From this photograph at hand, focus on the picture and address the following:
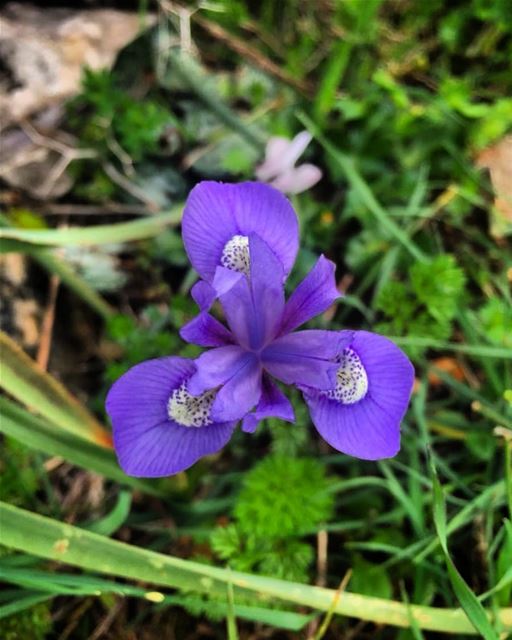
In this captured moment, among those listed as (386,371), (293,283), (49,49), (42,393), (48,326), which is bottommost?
(48,326)

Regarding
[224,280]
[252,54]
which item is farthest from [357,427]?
[252,54]

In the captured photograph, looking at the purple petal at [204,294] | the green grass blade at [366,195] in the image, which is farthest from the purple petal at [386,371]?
the green grass blade at [366,195]

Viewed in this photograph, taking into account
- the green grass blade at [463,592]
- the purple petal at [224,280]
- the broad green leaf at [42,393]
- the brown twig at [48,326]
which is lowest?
the brown twig at [48,326]

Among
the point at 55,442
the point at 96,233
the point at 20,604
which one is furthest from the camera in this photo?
the point at 96,233

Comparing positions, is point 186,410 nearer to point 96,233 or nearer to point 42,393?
point 42,393

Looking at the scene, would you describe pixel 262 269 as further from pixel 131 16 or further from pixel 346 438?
pixel 131 16

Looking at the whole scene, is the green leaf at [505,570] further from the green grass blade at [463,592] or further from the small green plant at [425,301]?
the small green plant at [425,301]

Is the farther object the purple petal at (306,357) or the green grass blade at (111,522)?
the green grass blade at (111,522)

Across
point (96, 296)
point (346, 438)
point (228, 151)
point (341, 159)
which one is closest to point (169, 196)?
point (228, 151)
